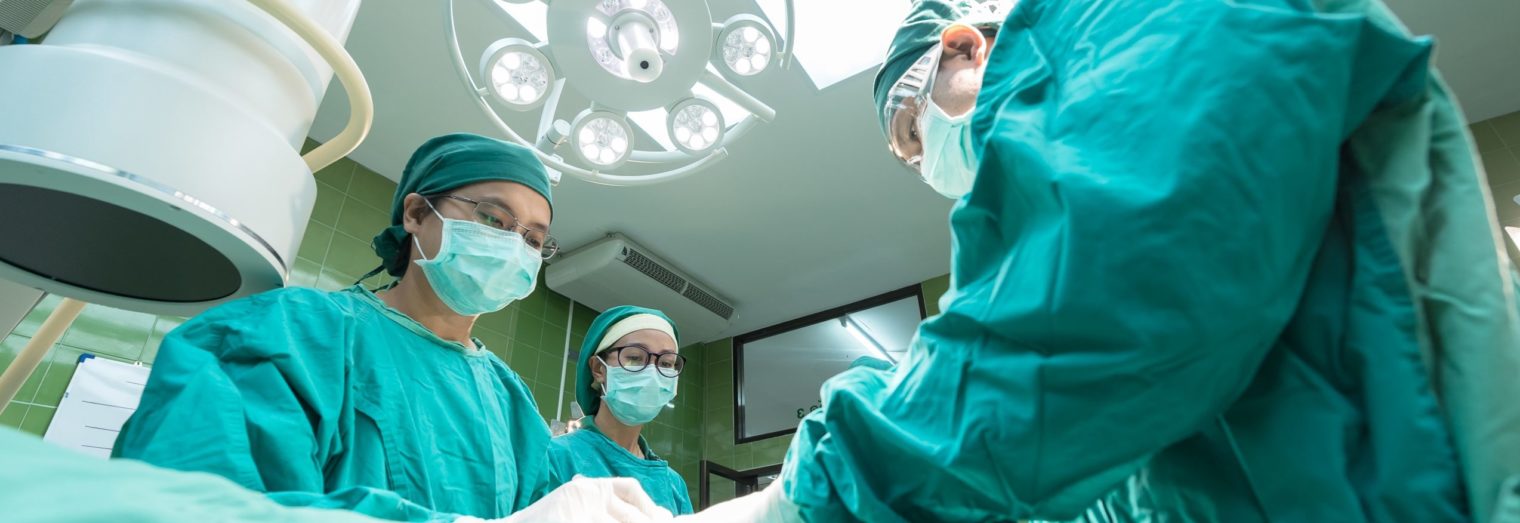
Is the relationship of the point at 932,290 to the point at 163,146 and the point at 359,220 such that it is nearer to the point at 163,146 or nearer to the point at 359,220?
the point at 359,220

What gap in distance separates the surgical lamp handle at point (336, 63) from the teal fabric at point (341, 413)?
0.25m

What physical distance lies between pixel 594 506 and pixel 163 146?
0.54 meters

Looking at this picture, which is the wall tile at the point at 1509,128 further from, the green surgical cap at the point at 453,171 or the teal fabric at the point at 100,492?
the teal fabric at the point at 100,492

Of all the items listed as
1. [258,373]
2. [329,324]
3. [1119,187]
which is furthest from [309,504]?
[1119,187]

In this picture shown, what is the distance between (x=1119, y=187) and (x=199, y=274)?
0.95m

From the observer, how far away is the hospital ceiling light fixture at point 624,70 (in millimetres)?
1530

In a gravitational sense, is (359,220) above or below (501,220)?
above

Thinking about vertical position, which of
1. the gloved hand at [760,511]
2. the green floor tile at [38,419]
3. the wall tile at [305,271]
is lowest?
the gloved hand at [760,511]


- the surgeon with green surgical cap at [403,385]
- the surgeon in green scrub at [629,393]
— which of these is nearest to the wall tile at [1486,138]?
the surgeon in green scrub at [629,393]

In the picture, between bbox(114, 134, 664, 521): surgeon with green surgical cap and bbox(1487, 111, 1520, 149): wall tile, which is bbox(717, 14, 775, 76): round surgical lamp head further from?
bbox(1487, 111, 1520, 149): wall tile

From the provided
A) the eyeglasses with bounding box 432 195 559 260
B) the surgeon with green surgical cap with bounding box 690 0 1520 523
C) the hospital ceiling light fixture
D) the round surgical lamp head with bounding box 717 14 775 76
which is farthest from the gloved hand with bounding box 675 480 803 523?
the round surgical lamp head with bounding box 717 14 775 76

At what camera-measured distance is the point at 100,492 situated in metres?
0.31

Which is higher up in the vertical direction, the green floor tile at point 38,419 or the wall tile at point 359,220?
the wall tile at point 359,220

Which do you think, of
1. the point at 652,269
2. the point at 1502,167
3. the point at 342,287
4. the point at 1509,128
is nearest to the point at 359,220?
the point at 342,287
